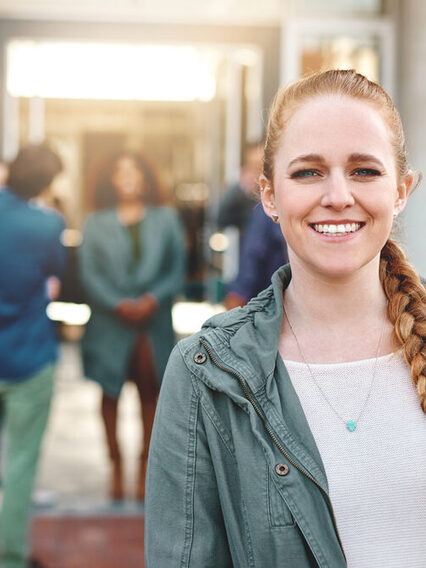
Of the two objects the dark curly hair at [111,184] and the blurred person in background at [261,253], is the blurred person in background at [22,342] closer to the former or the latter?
the dark curly hair at [111,184]

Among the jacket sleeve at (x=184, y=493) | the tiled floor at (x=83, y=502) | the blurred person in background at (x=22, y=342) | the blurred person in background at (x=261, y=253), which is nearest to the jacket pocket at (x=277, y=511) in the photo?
the jacket sleeve at (x=184, y=493)

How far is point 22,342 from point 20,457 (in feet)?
1.77

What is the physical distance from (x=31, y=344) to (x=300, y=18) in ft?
17.1

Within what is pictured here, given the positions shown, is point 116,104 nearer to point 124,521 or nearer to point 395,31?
point 395,31

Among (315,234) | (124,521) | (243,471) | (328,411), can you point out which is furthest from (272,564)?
(124,521)

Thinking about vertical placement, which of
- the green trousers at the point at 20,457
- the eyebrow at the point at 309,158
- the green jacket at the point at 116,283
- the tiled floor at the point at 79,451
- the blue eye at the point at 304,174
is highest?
the eyebrow at the point at 309,158

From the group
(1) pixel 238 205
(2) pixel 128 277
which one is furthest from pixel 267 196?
(1) pixel 238 205

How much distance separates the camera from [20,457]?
388 cm

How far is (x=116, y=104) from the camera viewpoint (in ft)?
40.1

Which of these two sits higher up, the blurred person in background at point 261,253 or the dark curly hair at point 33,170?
the dark curly hair at point 33,170

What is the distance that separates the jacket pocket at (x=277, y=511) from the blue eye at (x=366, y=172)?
1.95 ft

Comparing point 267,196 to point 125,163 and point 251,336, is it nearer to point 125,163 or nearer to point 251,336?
point 251,336

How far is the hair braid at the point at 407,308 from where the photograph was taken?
1.60m

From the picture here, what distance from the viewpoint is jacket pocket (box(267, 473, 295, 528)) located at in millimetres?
1448
